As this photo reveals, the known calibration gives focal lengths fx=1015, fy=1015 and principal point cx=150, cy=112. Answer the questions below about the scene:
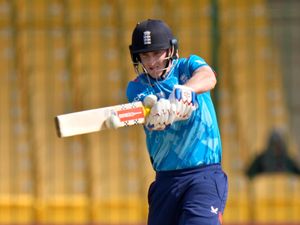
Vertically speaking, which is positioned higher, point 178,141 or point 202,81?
point 202,81

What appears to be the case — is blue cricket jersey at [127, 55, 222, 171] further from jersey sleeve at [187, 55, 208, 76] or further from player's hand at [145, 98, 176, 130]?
player's hand at [145, 98, 176, 130]

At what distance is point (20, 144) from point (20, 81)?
81cm

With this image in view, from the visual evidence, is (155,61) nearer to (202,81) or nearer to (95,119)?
(202,81)

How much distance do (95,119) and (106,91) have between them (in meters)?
7.20

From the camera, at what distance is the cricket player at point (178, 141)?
662 cm

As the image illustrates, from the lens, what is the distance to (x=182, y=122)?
679 cm

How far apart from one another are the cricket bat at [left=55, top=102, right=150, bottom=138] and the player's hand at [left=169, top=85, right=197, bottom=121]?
18 centimetres

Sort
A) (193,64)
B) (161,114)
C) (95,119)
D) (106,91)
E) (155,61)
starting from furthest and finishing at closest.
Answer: (106,91) → (193,64) → (155,61) → (161,114) → (95,119)

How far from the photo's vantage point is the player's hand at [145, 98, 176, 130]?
19.9 feet

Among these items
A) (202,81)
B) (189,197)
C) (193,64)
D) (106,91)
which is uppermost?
(106,91)

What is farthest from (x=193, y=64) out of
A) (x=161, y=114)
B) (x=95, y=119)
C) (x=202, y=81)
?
(x=95, y=119)

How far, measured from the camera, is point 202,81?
21.5ft

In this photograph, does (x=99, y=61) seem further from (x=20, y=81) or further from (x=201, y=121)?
(x=201, y=121)

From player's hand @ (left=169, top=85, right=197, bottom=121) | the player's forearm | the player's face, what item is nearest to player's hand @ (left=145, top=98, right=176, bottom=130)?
player's hand @ (left=169, top=85, right=197, bottom=121)
